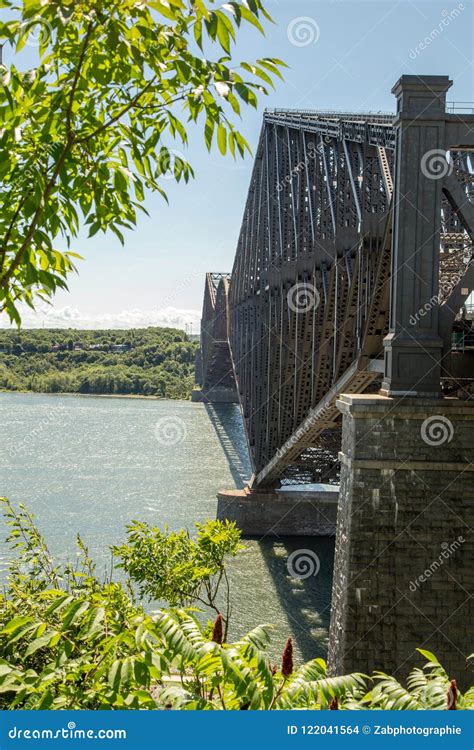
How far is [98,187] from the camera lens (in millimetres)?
4027

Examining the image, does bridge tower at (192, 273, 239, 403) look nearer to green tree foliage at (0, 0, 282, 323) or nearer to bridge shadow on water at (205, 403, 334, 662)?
bridge shadow on water at (205, 403, 334, 662)

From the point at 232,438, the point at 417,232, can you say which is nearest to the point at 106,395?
the point at 232,438

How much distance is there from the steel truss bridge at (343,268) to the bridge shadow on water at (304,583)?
3.18m

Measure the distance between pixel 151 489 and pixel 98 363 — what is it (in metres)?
102

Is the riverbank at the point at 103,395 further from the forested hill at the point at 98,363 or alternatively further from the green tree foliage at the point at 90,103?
the green tree foliage at the point at 90,103

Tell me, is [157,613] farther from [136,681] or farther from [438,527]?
[438,527]

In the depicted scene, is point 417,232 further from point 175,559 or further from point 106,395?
point 106,395

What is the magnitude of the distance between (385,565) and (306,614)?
33.9 ft

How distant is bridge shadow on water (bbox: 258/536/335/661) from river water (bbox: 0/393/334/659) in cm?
4

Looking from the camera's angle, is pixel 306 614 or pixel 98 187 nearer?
pixel 98 187

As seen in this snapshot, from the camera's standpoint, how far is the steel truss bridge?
44.6 ft

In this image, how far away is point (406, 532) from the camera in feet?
43.4

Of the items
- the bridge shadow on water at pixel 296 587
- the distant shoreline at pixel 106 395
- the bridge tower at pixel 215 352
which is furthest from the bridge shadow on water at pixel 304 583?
the distant shoreline at pixel 106 395

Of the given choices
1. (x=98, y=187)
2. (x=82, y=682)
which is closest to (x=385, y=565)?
(x=82, y=682)
